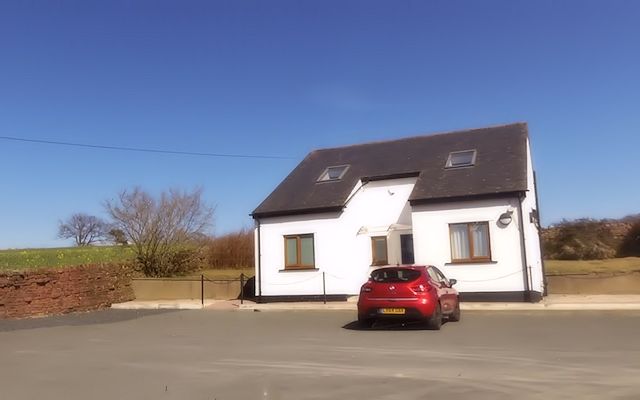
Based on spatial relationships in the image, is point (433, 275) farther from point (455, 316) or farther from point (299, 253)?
point (299, 253)

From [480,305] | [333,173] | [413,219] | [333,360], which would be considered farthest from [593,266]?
[333,360]

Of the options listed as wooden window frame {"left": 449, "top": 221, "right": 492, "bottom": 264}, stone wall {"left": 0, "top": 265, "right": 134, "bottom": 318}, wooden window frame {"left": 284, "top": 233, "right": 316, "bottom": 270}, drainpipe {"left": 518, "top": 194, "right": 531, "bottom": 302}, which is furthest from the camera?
wooden window frame {"left": 284, "top": 233, "right": 316, "bottom": 270}

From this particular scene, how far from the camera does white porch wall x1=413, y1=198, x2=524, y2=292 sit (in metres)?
17.9

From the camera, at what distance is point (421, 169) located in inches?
827

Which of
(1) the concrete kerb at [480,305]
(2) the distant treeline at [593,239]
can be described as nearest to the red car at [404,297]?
(1) the concrete kerb at [480,305]

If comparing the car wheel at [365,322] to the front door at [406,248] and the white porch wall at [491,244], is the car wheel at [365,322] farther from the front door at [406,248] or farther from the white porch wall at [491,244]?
the front door at [406,248]

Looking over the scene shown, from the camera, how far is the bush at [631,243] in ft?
86.4

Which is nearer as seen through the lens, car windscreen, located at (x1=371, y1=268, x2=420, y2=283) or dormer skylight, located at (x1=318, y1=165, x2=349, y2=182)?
car windscreen, located at (x1=371, y1=268, x2=420, y2=283)

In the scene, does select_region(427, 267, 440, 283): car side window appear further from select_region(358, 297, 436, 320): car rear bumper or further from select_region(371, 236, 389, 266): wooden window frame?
select_region(371, 236, 389, 266): wooden window frame

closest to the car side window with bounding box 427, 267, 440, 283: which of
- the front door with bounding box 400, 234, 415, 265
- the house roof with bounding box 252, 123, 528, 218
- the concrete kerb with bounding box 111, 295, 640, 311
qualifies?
the concrete kerb with bounding box 111, 295, 640, 311

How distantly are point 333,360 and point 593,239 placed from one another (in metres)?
21.4

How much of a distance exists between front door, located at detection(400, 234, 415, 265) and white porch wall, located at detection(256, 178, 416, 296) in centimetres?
17

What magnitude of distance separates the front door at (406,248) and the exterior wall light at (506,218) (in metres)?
3.50

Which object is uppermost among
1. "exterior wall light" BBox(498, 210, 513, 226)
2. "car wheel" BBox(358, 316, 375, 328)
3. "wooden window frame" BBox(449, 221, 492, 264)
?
"exterior wall light" BBox(498, 210, 513, 226)
